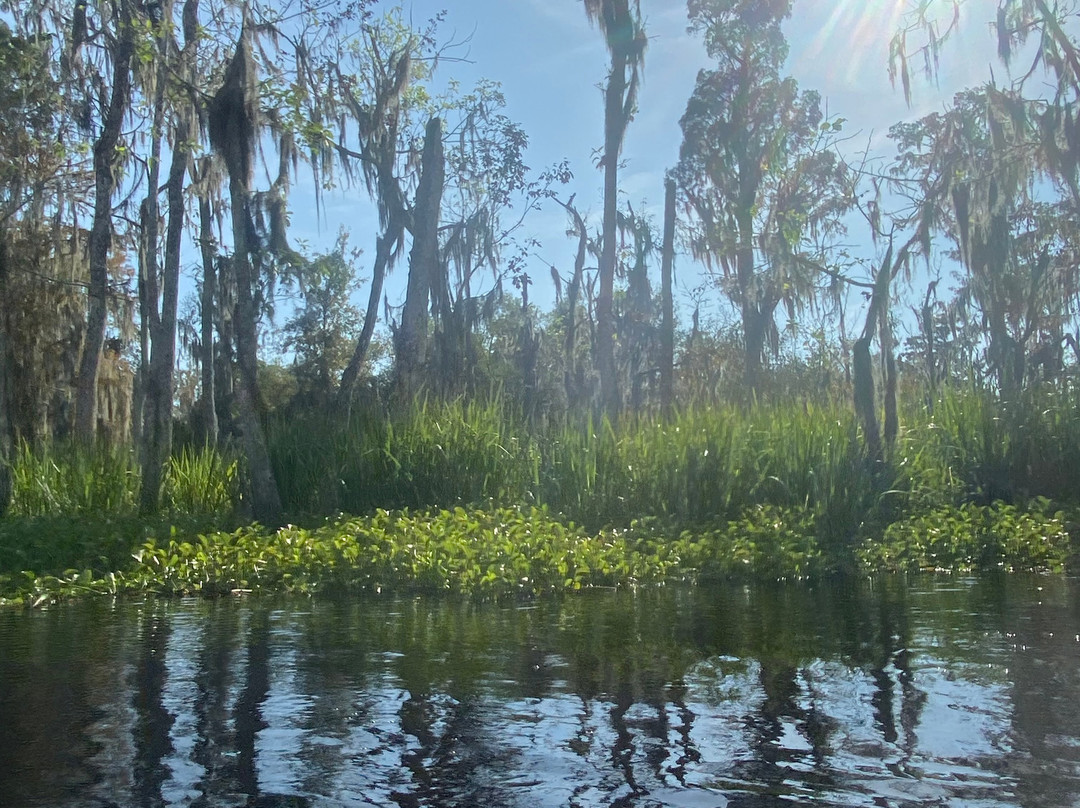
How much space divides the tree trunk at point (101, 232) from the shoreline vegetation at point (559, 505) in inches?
115

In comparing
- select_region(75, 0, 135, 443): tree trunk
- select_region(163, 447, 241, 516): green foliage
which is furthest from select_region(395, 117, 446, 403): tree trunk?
select_region(75, 0, 135, 443): tree trunk

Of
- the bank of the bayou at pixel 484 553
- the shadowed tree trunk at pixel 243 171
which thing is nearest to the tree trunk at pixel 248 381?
the shadowed tree trunk at pixel 243 171

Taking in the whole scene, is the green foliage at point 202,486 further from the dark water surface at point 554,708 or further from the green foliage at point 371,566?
the dark water surface at point 554,708

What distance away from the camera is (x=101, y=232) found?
16969 mm

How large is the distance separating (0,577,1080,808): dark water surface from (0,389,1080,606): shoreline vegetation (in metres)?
1.60

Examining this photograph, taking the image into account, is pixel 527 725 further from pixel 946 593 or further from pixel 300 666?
pixel 946 593

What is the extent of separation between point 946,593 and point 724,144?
881 inches

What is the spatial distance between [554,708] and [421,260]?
46.7 ft

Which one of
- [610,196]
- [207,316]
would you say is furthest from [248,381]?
[207,316]

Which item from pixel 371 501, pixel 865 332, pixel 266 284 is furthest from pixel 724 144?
pixel 371 501

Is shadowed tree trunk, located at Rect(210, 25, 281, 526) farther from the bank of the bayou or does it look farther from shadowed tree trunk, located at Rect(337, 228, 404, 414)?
shadowed tree trunk, located at Rect(337, 228, 404, 414)

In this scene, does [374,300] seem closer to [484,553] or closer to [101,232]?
[101,232]

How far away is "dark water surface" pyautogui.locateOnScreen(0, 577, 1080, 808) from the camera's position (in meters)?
3.28

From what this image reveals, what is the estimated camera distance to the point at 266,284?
85.3ft
